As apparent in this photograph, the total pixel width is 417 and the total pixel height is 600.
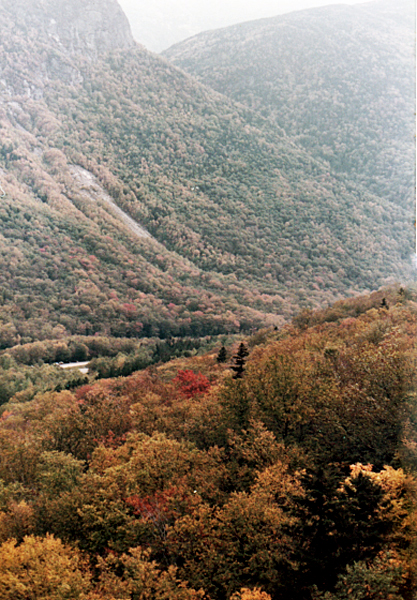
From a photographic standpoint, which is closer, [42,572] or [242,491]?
[42,572]

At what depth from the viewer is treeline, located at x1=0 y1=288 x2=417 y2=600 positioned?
2595 centimetres

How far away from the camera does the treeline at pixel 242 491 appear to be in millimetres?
25953

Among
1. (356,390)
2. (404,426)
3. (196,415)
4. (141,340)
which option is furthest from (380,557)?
(141,340)

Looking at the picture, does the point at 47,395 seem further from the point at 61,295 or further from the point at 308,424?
the point at 61,295

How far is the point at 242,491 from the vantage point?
110ft

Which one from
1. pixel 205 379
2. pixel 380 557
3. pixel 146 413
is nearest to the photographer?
pixel 380 557

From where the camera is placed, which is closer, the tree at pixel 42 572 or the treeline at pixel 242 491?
the treeline at pixel 242 491

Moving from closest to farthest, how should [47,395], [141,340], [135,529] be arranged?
[135,529], [47,395], [141,340]

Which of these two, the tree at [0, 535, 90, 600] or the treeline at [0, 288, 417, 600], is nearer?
the treeline at [0, 288, 417, 600]

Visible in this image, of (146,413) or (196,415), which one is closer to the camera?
(196,415)

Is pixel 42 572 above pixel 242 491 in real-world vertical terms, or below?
below

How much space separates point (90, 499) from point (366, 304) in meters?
64.7

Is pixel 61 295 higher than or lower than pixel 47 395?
lower

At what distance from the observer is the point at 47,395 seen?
84812 mm
